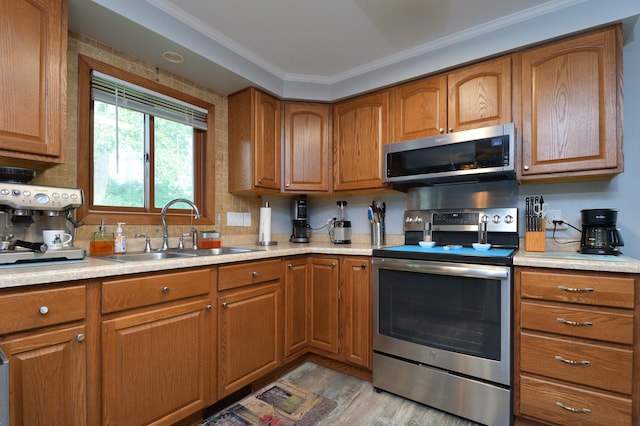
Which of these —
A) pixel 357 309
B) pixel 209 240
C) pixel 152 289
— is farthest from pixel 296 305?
pixel 152 289

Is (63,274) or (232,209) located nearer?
(63,274)

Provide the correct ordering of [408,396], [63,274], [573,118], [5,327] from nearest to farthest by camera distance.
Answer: [5,327] → [63,274] → [573,118] → [408,396]

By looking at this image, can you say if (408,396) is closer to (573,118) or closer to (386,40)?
(573,118)

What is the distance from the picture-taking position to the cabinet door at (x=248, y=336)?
174cm

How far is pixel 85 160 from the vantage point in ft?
5.82

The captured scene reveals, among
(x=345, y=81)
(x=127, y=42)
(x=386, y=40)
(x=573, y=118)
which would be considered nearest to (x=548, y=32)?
(x=573, y=118)

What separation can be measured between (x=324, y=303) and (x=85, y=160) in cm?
178

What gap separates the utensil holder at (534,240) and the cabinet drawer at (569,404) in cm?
75

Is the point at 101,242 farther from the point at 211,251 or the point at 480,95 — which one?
the point at 480,95

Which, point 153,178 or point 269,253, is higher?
point 153,178

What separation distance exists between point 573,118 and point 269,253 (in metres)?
1.98

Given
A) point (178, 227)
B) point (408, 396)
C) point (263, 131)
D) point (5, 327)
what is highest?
point (263, 131)

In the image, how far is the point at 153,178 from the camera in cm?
216

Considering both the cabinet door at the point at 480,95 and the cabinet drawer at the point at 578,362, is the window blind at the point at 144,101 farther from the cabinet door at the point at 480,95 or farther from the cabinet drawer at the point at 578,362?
the cabinet drawer at the point at 578,362
